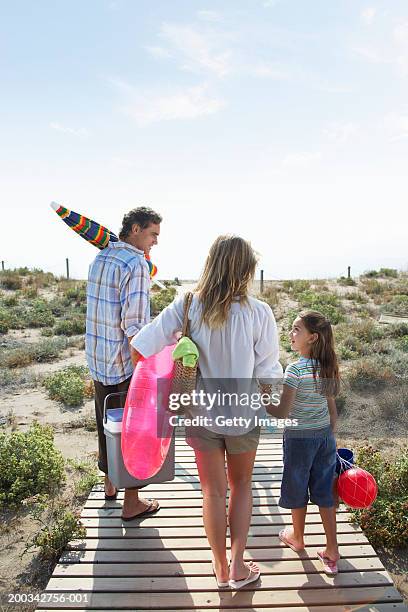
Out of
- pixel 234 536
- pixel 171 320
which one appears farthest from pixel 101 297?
pixel 234 536

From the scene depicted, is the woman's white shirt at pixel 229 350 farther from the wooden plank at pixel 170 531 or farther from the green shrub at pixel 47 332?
the green shrub at pixel 47 332

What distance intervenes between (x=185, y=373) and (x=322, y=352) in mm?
851

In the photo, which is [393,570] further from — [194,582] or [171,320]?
[171,320]

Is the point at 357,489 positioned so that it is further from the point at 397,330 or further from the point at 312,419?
the point at 397,330

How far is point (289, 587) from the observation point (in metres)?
2.91

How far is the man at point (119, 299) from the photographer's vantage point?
320 centimetres

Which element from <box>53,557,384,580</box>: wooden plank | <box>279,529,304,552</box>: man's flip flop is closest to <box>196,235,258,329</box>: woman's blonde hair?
<box>53,557,384,580</box>: wooden plank

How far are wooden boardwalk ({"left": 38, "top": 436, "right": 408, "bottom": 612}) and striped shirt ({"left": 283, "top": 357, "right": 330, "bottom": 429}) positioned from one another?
0.95 meters

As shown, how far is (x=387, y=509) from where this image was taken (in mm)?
3900

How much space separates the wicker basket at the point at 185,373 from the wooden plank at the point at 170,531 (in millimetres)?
1473

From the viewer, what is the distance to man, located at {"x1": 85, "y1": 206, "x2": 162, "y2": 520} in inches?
126

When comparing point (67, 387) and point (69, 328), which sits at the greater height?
point (69, 328)

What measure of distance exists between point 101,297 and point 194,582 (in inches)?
72.2

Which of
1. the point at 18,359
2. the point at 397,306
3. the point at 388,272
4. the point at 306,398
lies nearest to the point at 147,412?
the point at 306,398
